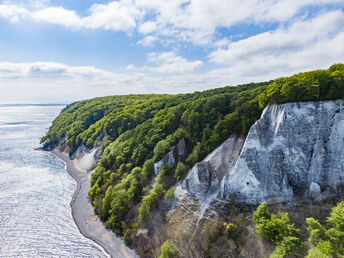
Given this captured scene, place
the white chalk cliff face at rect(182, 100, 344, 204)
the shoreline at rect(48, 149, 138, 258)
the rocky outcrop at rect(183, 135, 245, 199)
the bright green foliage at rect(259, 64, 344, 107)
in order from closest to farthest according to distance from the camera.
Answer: the white chalk cliff face at rect(182, 100, 344, 204)
the bright green foliage at rect(259, 64, 344, 107)
the shoreline at rect(48, 149, 138, 258)
the rocky outcrop at rect(183, 135, 245, 199)

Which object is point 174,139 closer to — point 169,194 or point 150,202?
point 169,194

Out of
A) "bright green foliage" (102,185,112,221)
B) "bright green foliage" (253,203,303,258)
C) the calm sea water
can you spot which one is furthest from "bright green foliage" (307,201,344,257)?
"bright green foliage" (102,185,112,221)

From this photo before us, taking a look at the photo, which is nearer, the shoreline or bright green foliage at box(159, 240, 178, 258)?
bright green foliage at box(159, 240, 178, 258)

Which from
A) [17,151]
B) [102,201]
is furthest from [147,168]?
[17,151]

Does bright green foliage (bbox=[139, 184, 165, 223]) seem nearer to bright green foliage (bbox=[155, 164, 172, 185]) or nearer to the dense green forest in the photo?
the dense green forest

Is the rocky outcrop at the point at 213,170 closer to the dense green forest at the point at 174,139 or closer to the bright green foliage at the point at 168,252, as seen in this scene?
the dense green forest at the point at 174,139

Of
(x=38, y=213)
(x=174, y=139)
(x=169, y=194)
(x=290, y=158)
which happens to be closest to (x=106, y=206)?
(x=169, y=194)

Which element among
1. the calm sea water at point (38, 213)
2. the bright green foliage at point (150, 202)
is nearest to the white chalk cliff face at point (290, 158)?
the bright green foliage at point (150, 202)
